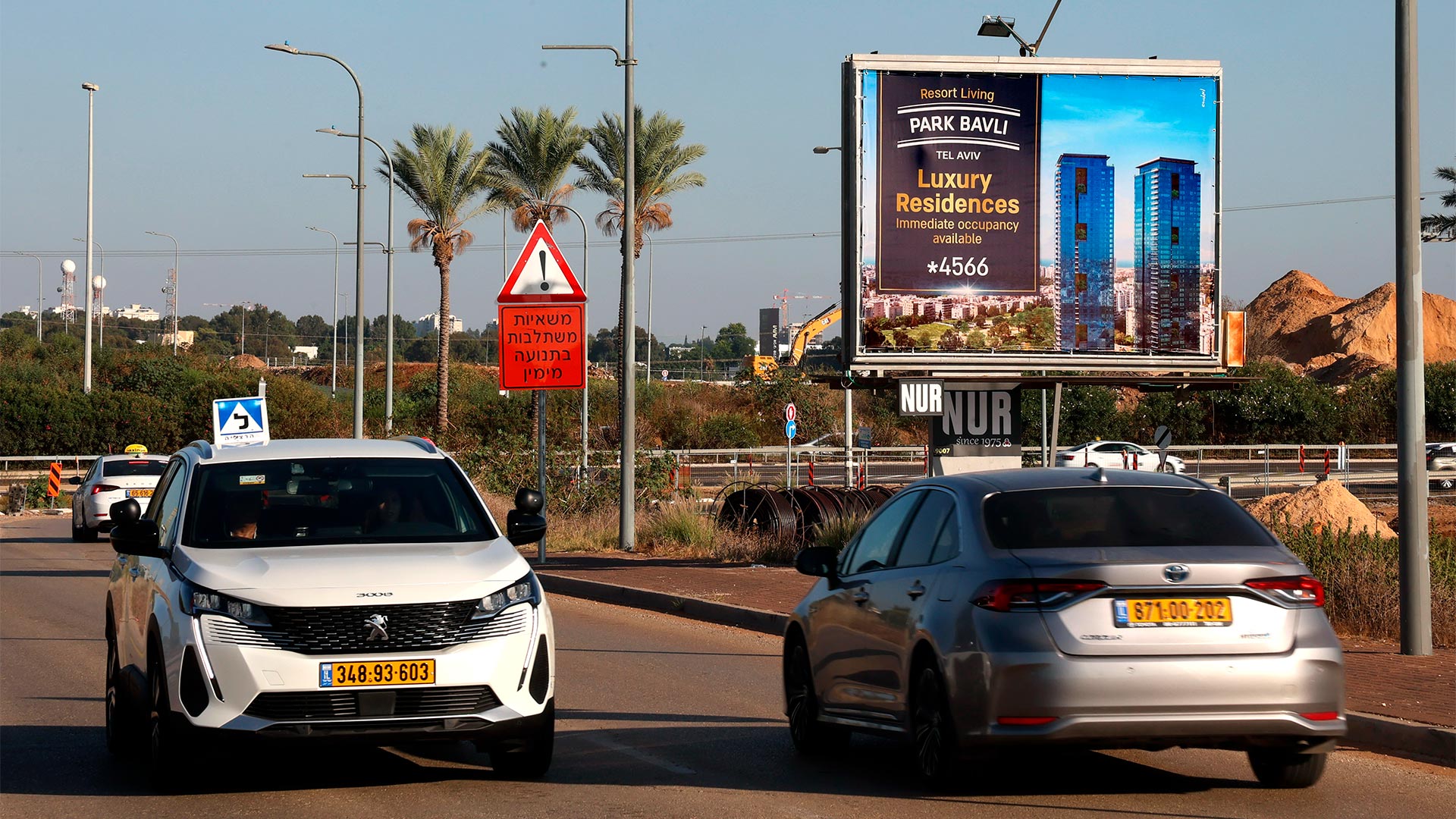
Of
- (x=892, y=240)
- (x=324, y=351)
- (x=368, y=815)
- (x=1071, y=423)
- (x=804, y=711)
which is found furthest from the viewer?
(x=324, y=351)

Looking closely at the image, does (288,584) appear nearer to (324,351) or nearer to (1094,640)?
(1094,640)

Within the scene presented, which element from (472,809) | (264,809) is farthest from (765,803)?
(264,809)

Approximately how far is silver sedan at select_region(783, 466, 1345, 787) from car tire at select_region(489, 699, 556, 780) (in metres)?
1.67

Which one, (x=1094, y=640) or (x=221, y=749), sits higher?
(x=1094, y=640)

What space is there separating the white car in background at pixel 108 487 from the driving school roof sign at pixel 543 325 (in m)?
12.5

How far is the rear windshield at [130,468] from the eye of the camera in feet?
97.5

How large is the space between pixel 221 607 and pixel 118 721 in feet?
6.33

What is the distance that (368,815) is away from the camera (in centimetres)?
707

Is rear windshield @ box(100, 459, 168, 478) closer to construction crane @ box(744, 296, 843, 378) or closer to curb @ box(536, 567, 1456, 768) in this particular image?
curb @ box(536, 567, 1456, 768)

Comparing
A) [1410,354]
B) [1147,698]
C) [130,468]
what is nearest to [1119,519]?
[1147,698]

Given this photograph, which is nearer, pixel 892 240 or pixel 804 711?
pixel 804 711

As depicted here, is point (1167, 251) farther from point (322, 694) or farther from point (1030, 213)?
point (322, 694)

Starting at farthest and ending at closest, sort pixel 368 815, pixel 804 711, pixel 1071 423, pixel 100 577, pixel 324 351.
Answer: pixel 324 351, pixel 1071 423, pixel 100 577, pixel 804 711, pixel 368 815

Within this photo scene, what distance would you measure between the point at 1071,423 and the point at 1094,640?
57.7 metres
